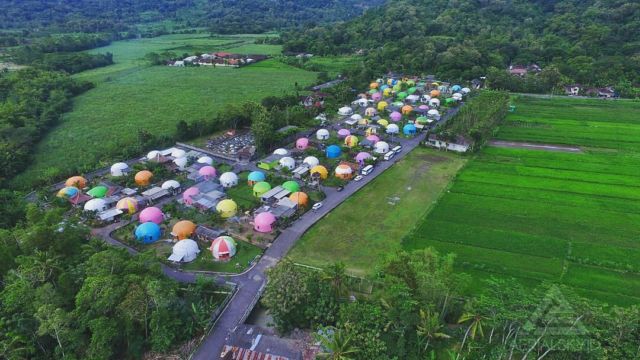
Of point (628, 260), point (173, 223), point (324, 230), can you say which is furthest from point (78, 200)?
point (628, 260)

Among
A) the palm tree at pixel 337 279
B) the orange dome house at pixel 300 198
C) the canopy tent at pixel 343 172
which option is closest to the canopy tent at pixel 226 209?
the orange dome house at pixel 300 198

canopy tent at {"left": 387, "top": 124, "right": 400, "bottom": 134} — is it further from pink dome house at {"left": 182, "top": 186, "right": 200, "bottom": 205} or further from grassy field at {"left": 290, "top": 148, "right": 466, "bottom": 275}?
pink dome house at {"left": 182, "top": 186, "right": 200, "bottom": 205}

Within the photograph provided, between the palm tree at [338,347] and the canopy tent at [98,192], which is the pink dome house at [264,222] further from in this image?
the canopy tent at [98,192]

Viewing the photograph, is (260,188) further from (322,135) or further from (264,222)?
(322,135)

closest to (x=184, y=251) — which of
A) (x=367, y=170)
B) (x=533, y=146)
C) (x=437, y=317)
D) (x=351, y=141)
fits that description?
(x=437, y=317)

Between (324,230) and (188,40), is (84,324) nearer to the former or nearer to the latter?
(324,230)
